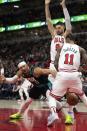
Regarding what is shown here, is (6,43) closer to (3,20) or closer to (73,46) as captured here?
(3,20)

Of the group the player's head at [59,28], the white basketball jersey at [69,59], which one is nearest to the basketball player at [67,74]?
the white basketball jersey at [69,59]

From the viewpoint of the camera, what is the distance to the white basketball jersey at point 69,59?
704cm

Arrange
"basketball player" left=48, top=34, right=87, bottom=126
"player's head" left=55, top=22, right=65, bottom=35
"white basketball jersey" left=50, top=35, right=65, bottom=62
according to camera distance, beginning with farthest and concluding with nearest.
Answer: "white basketball jersey" left=50, top=35, right=65, bottom=62 → "player's head" left=55, top=22, right=65, bottom=35 → "basketball player" left=48, top=34, right=87, bottom=126

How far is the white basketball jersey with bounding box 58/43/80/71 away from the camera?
7.04 meters

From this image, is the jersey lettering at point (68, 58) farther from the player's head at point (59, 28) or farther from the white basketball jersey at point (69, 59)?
the player's head at point (59, 28)

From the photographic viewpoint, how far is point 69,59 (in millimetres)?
7047

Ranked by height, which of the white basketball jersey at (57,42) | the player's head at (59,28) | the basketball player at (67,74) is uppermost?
the player's head at (59,28)

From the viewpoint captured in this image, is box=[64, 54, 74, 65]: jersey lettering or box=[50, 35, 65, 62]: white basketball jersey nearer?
box=[64, 54, 74, 65]: jersey lettering

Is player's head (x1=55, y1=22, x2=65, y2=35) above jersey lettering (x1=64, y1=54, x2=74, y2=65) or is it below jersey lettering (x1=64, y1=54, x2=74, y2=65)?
above

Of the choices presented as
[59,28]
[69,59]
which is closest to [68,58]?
[69,59]

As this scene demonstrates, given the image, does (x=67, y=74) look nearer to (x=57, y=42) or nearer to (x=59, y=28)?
(x=59, y=28)

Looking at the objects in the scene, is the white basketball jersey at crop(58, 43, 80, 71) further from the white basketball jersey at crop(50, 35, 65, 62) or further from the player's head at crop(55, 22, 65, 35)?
the white basketball jersey at crop(50, 35, 65, 62)

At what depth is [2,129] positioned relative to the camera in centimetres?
644

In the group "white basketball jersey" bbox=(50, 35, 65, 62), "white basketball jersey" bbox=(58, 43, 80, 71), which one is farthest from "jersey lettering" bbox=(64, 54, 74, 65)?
"white basketball jersey" bbox=(50, 35, 65, 62)
